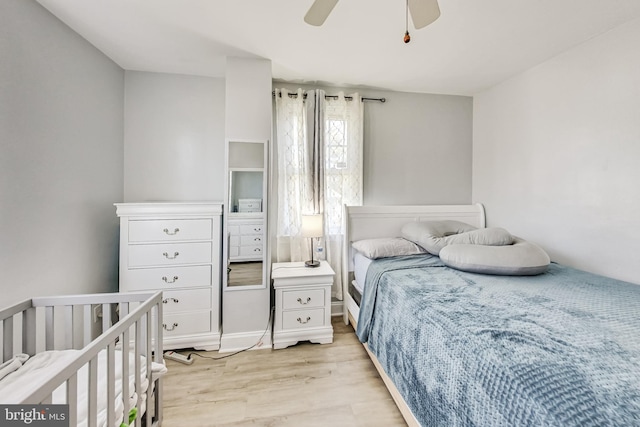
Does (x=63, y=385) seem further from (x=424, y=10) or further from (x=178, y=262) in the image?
(x=424, y=10)

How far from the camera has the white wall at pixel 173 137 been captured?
249cm

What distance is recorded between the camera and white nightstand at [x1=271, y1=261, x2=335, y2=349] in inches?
→ 88.0

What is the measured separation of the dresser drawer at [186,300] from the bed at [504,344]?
1344mm

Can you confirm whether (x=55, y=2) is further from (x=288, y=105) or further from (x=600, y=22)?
(x=600, y=22)

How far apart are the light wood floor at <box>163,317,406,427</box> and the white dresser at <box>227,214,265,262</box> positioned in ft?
2.68

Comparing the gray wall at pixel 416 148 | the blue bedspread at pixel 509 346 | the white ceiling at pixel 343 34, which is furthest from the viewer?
the gray wall at pixel 416 148

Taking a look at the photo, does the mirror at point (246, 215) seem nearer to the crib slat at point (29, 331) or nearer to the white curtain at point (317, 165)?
the white curtain at point (317, 165)

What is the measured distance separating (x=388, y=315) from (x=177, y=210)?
182 cm

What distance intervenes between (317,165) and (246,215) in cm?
90

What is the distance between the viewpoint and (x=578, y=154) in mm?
2092

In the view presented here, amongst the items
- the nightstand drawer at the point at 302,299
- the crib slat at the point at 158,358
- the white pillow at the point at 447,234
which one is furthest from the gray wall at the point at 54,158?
the white pillow at the point at 447,234

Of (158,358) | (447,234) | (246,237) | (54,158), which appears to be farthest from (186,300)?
(447,234)

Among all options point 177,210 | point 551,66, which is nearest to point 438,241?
point 551,66

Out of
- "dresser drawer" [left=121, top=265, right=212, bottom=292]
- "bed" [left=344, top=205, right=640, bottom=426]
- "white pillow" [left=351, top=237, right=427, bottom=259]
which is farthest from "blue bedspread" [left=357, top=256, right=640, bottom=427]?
"dresser drawer" [left=121, top=265, right=212, bottom=292]
